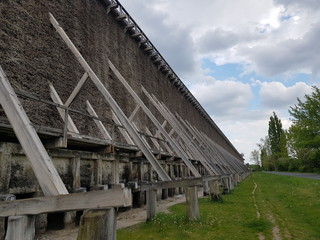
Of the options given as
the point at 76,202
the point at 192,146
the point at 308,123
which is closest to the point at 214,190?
the point at 192,146

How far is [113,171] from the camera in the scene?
976 centimetres

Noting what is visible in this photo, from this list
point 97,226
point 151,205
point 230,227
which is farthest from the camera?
point 151,205

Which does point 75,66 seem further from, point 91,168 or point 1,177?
point 1,177

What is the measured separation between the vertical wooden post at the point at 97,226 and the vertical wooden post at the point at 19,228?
1.99ft

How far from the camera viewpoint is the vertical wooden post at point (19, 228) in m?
2.96

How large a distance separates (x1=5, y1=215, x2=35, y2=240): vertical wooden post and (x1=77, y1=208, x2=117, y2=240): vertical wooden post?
1.99 feet

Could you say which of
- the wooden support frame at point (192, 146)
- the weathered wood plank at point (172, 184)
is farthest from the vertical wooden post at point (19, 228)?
the wooden support frame at point (192, 146)

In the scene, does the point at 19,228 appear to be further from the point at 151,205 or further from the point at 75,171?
the point at 151,205

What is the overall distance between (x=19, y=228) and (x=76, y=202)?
2.07ft

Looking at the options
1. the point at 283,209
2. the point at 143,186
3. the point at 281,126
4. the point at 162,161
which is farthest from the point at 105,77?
the point at 281,126

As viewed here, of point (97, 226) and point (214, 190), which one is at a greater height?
point (97, 226)

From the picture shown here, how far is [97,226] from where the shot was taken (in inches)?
115

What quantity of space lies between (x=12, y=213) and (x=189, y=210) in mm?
5463

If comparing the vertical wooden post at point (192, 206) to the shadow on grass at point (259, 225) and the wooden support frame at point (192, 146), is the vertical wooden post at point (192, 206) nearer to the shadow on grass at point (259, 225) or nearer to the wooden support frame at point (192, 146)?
the shadow on grass at point (259, 225)
